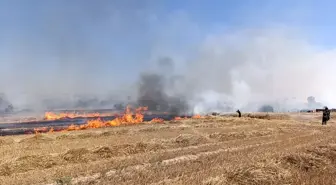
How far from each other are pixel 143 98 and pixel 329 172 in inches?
4160

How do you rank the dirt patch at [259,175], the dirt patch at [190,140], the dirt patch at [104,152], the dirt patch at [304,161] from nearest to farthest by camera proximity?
the dirt patch at [259,175], the dirt patch at [304,161], the dirt patch at [104,152], the dirt patch at [190,140]

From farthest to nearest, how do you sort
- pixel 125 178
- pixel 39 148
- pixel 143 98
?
pixel 143 98, pixel 39 148, pixel 125 178

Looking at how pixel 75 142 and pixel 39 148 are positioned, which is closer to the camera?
pixel 39 148

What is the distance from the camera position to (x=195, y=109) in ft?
351

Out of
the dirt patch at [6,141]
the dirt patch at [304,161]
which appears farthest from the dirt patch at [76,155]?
the dirt patch at [304,161]

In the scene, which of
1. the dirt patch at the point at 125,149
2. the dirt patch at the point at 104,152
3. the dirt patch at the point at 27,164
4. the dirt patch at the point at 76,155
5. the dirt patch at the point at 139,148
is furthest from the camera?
the dirt patch at the point at 139,148

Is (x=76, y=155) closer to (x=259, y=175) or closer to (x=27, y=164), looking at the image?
(x=27, y=164)

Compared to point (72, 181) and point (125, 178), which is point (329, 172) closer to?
point (125, 178)

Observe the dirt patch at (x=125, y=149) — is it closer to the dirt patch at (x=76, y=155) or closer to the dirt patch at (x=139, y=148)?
the dirt patch at (x=139, y=148)

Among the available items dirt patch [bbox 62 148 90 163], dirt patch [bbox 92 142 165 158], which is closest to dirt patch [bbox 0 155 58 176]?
dirt patch [bbox 62 148 90 163]

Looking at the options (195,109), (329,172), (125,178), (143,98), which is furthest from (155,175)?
(143,98)

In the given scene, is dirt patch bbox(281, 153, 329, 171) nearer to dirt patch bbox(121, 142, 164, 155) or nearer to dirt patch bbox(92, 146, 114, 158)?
dirt patch bbox(121, 142, 164, 155)

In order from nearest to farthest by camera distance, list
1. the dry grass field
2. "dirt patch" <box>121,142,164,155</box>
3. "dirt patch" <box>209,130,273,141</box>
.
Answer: the dry grass field
"dirt patch" <box>121,142,164,155</box>
"dirt patch" <box>209,130,273,141</box>

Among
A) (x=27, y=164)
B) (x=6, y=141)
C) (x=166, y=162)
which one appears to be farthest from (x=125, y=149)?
(x=6, y=141)
